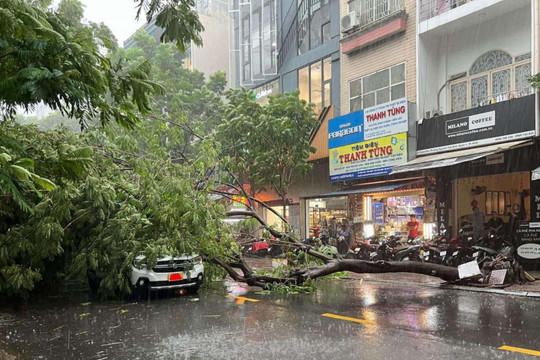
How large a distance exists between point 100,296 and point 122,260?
4.68 ft

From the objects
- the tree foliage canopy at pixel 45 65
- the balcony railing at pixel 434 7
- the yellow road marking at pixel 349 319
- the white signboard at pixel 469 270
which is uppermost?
the balcony railing at pixel 434 7

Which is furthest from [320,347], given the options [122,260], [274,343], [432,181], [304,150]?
[304,150]

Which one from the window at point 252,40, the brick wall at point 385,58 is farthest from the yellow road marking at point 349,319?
the window at point 252,40

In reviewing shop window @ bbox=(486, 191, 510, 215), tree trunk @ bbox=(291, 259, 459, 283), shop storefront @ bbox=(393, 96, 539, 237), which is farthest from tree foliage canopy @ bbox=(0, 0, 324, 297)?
shop window @ bbox=(486, 191, 510, 215)

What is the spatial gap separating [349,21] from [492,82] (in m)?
6.55

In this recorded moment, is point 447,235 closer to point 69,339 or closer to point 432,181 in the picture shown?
point 432,181

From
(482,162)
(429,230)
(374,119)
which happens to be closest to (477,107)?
(482,162)

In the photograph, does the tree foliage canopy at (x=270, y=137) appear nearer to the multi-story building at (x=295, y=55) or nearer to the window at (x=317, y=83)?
the multi-story building at (x=295, y=55)

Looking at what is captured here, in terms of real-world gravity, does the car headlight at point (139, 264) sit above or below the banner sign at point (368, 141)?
below

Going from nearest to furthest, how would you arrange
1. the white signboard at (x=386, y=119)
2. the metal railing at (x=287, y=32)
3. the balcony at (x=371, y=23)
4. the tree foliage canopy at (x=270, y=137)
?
the white signboard at (x=386, y=119) → the balcony at (x=371, y=23) → the tree foliage canopy at (x=270, y=137) → the metal railing at (x=287, y=32)

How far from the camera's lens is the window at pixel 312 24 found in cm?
2252

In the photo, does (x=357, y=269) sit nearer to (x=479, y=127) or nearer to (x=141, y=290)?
(x=141, y=290)

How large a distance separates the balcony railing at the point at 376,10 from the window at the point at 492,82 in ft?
11.9

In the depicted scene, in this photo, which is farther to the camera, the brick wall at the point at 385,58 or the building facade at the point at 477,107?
the brick wall at the point at 385,58
